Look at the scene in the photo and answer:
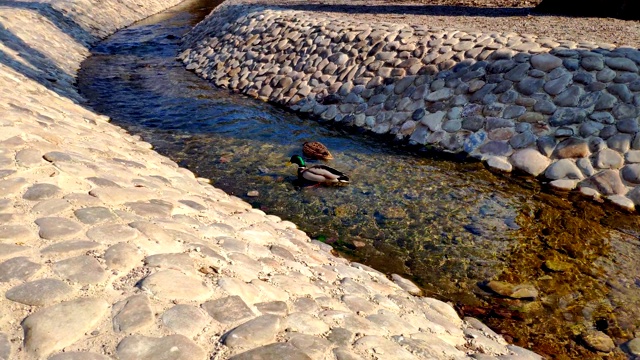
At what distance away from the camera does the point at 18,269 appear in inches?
122

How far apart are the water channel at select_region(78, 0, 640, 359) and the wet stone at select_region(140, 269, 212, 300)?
2.60 metres

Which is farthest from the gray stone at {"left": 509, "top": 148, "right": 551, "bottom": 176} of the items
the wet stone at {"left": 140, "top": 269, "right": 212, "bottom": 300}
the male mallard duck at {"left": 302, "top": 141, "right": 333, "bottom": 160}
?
the wet stone at {"left": 140, "top": 269, "right": 212, "bottom": 300}

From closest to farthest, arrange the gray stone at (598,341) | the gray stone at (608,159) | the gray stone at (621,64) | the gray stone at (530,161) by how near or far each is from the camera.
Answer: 1. the gray stone at (598,341)
2. the gray stone at (608,159)
3. the gray stone at (530,161)
4. the gray stone at (621,64)

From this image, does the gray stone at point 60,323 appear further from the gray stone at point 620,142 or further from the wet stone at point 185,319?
the gray stone at point 620,142

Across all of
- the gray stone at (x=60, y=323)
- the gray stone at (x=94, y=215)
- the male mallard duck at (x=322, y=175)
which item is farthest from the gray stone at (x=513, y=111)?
the gray stone at (x=60, y=323)

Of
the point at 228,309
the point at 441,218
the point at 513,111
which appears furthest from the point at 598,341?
the point at 513,111

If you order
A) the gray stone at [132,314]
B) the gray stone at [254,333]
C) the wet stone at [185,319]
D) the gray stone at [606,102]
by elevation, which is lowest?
the gray stone at [254,333]

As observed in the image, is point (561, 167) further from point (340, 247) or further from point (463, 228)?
point (340, 247)

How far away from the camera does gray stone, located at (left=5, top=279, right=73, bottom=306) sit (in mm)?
2867

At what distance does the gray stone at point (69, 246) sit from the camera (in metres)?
3.35

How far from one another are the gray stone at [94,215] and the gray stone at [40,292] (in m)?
0.83

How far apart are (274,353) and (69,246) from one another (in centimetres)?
159

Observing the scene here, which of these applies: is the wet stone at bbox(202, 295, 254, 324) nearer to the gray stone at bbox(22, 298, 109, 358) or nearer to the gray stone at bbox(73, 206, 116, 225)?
the gray stone at bbox(22, 298, 109, 358)

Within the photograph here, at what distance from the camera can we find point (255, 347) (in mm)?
2811
